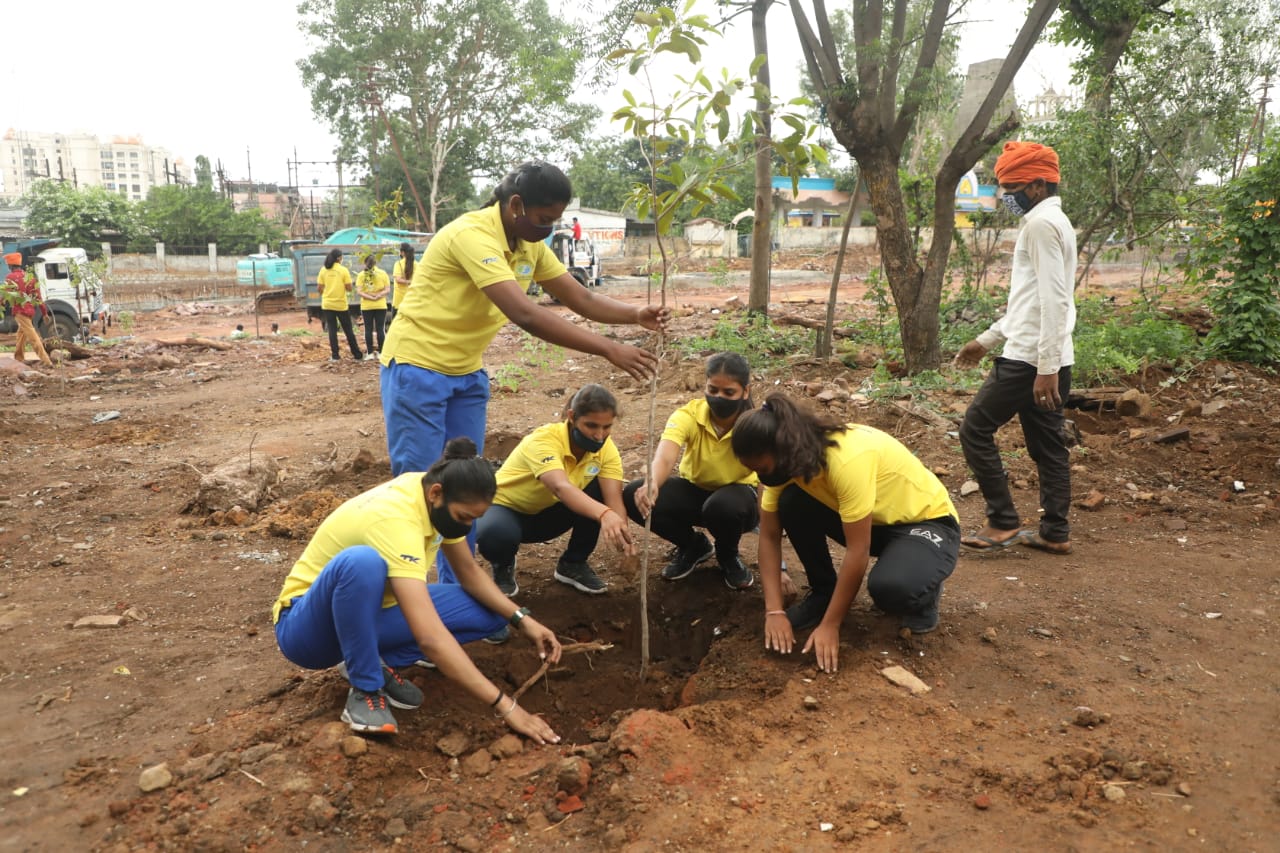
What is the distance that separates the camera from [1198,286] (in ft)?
27.1

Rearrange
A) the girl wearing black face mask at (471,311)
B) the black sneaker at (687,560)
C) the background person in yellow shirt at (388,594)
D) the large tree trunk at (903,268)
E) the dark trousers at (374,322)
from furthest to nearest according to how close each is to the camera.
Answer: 1. the dark trousers at (374,322)
2. the large tree trunk at (903,268)
3. the black sneaker at (687,560)
4. the girl wearing black face mask at (471,311)
5. the background person in yellow shirt at (388,594)

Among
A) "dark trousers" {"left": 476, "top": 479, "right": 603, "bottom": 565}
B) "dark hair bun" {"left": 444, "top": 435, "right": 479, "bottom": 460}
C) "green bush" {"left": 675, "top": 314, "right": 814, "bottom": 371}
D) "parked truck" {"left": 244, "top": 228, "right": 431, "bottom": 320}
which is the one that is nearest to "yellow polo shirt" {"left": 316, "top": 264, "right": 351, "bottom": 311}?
"green bush" {"left": 675, "top": 314, "right": 814, "bottom": 371}

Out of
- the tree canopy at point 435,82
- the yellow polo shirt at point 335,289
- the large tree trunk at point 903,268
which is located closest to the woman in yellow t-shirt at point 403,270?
the yellow polo shirt at point 335,289

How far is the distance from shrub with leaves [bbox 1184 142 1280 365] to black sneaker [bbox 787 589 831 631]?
18.9 feet

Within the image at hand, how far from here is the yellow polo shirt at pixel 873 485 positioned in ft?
9.28

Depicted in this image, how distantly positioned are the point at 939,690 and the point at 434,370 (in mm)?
2066

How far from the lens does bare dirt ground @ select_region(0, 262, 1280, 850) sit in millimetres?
2201

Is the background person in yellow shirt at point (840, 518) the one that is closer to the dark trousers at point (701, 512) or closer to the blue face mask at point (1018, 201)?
the dark trousers at point (701, 512)

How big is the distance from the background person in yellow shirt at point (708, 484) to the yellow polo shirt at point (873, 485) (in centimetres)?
50

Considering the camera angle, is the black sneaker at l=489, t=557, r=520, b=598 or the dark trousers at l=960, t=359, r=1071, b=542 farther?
the dark trousers at l=960, t=359, r=1071, b=542

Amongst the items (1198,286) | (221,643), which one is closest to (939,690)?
(221,643)

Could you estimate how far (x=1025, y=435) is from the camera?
4031mm

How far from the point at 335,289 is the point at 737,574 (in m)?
9.25

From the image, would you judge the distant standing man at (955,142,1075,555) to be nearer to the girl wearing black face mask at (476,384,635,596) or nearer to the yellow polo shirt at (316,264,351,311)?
the girl wearing black face mask at (476,384,635,596)
